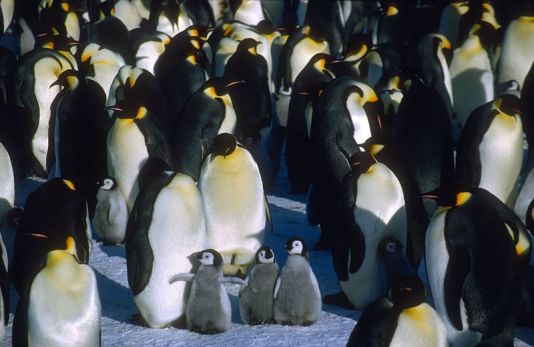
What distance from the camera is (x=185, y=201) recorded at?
6160 mm

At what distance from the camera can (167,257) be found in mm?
6102

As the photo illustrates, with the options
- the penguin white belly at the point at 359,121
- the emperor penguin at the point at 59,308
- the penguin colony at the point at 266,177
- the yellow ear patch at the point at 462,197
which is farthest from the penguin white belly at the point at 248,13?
the emperor penguin at the point at 59,308

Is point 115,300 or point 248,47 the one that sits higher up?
point 248,47

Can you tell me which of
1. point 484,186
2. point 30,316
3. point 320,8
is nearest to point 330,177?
point 484,186

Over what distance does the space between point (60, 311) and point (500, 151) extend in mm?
3388

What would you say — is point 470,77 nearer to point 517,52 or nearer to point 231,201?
point 517,52

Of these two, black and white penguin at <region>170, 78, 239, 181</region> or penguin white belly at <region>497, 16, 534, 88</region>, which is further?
penguin white belly at <region>497, 16, 534, 88</region>

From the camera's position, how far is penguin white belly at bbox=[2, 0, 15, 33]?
13586mm

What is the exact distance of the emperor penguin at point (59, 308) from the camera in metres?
5.34

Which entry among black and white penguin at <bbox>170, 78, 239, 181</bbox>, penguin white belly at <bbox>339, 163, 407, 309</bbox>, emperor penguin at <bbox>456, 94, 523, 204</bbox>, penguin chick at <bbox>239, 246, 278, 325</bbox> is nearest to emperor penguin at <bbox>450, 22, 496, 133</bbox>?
emperor penguin at <bbox>456, 94, 523, 204</bbox>

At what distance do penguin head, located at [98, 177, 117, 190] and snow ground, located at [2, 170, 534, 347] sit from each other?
39 centimetres

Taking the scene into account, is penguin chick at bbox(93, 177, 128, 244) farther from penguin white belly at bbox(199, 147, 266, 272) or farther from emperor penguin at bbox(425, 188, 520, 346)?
emperor penguin at bbox(425, 188, 520, 346)

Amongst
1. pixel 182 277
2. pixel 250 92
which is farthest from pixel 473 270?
pixel 250 92

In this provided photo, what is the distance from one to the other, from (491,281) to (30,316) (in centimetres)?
215
